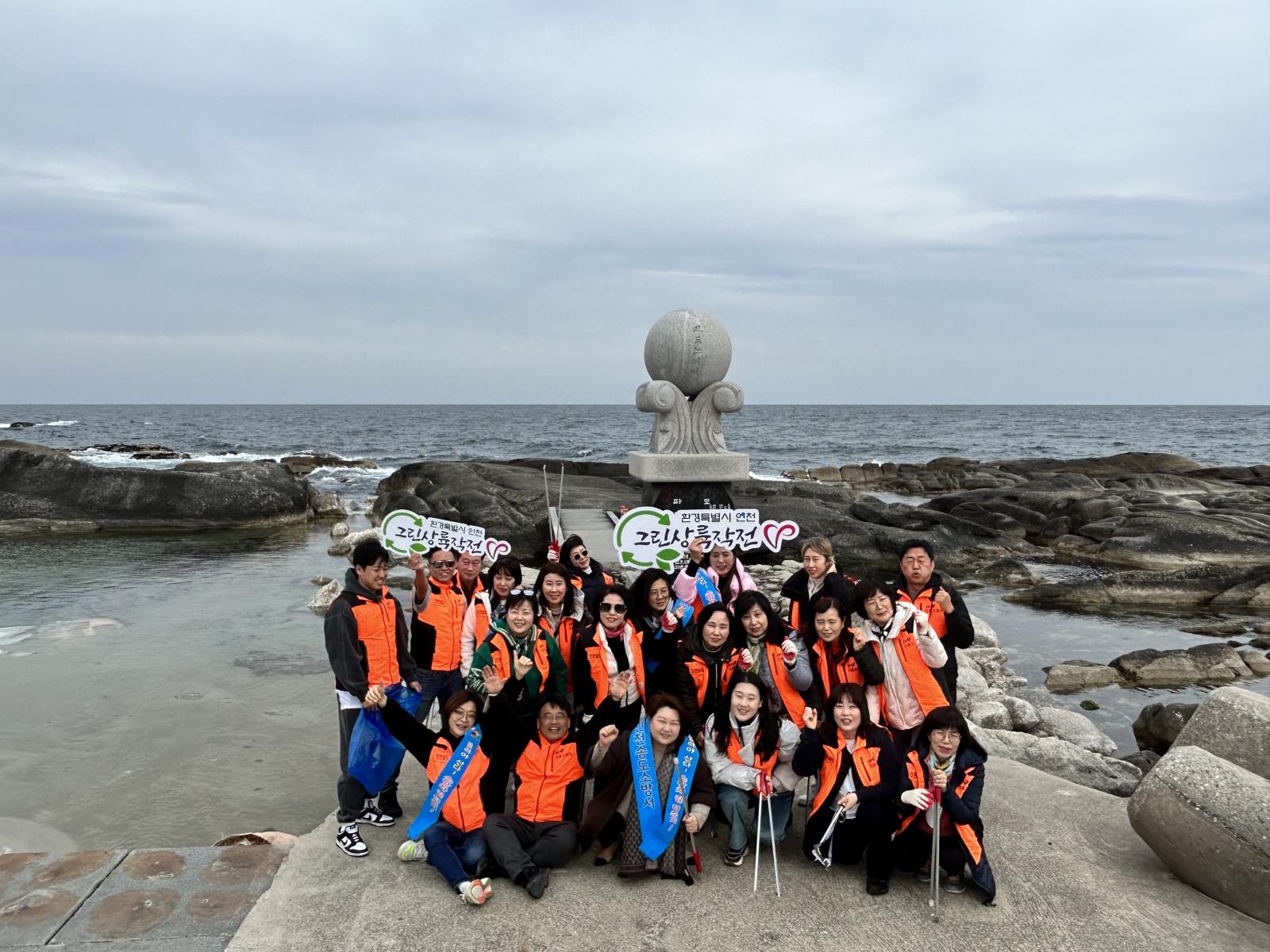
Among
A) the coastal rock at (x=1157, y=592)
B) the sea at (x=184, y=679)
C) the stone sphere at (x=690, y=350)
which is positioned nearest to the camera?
the sea at (x=184, y=679)

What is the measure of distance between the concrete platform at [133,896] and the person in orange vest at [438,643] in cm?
127

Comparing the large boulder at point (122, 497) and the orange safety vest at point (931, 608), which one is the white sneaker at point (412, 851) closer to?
the orange safety vest at point (931, 608)

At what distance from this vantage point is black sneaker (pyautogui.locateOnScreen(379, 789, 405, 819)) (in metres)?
4.55

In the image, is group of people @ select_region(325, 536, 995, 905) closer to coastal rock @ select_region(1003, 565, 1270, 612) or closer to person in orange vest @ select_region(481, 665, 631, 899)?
person in orange vest @ select_region(481, 665, 631, 899)

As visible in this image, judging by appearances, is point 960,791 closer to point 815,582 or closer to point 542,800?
point 815,582

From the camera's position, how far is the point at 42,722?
7312mm

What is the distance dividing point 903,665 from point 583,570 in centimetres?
213

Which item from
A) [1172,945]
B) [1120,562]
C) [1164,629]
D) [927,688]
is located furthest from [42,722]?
[1120,562]

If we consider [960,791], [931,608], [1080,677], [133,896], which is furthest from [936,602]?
[1080,677]

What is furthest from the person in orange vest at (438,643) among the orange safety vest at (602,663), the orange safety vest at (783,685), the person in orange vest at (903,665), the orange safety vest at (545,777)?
the person in orange vest at (903,665)

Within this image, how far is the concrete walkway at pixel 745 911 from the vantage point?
348 centimetres

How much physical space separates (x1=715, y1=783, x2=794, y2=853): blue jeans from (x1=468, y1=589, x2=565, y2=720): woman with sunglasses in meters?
1.03

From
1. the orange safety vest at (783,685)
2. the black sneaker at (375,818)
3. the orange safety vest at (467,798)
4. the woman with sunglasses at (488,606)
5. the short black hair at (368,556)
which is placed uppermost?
the short black hair at (368,556)

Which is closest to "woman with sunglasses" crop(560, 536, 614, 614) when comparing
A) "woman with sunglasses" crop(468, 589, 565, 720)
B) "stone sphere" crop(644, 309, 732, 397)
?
"woman with sunglasses" crop(468, 589, 565, 720)
